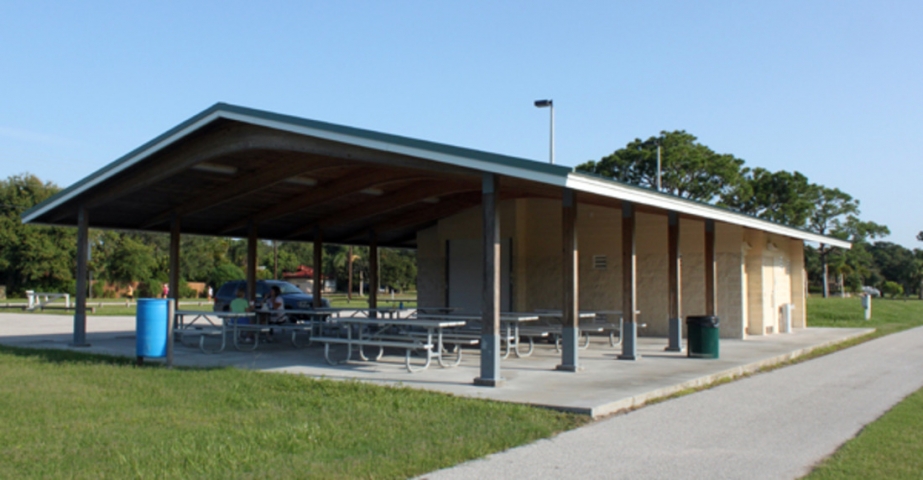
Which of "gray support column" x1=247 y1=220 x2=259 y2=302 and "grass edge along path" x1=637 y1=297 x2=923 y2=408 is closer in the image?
"grass edge along path" x1=637 y1=297 x2=923 y2=408

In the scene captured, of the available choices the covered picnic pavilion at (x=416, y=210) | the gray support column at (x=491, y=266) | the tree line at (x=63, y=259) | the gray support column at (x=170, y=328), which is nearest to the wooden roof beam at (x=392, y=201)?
the covered picnic pavilion at (x=416, y=210)

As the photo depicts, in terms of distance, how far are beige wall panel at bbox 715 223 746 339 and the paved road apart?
245 inches

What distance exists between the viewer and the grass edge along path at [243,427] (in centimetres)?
587

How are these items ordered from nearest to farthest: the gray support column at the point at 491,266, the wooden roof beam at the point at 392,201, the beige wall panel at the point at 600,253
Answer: the gray support column at the point at 491,266, the wooden roof beam at the point at 392,201, the beige wall panel at the point at 600,253

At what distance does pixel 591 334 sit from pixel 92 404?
12.8 m

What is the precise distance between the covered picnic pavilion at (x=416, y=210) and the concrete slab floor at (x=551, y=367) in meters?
0.58

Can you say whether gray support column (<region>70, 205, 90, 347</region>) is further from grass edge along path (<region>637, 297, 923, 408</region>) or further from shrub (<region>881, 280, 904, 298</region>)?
shrub (<region>881, 280, 904, 298</region>)

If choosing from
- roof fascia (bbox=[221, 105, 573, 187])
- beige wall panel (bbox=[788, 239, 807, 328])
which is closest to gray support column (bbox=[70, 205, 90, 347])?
roof fascia (bbox=[221, 105, 573, 187])

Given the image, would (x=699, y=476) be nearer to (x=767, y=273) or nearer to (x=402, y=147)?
(x=402, y=147)

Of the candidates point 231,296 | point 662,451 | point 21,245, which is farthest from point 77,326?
point 21,245

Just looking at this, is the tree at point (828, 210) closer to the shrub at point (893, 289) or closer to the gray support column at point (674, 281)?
the shrub at point (893, 289)

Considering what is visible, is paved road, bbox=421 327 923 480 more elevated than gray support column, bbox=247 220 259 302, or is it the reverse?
gray support column, bbox=247 220 259 302

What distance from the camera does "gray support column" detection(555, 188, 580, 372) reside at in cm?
1132

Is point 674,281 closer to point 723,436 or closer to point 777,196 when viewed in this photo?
point 723,436
